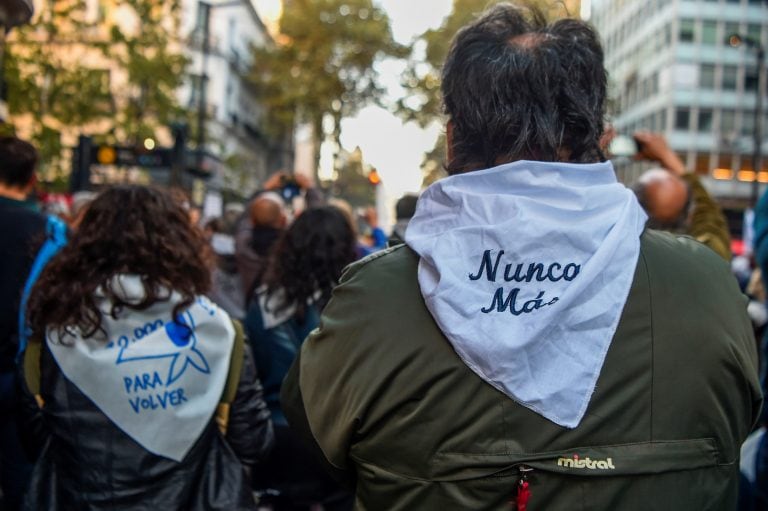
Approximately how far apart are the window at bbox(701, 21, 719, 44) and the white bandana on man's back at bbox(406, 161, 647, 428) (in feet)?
180

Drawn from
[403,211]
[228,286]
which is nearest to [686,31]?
[228,286]

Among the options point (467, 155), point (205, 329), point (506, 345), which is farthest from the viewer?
point (205, 329)

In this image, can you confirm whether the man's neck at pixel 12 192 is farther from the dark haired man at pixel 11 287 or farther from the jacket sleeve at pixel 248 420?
the jacket sleeve at pixel 248 420

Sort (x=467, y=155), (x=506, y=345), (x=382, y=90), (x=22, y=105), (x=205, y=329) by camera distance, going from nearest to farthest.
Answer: (x=506, y=345), (x=467, y=155), (x=205, y=329), (x=22, y=105), (x=382, y=90)

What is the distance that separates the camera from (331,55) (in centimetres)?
3712

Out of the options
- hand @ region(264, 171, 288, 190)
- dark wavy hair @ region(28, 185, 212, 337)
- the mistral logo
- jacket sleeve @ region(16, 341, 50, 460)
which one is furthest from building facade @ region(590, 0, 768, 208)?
the mistral logo

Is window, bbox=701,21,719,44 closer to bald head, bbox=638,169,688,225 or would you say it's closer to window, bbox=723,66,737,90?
window, bbox=723,66,737,90

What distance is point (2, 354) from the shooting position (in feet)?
11.6

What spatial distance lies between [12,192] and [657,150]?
9.19 ft

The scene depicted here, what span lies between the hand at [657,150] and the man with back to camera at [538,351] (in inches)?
66.9

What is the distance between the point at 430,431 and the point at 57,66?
18.6 meters

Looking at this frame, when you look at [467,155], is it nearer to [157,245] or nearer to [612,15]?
[157,245]

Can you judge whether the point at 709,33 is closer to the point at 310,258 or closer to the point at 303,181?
the point at 303,181

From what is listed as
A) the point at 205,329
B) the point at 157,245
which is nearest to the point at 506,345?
the point at 205,329
